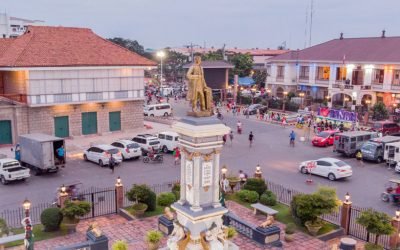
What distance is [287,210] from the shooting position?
19438mm

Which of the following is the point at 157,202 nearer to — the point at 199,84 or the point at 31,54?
the point at 199,84

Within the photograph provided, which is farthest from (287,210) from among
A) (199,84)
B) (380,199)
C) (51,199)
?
(51,199)

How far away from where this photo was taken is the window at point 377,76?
4962 cm

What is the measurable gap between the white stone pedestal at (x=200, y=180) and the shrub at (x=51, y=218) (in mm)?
6446

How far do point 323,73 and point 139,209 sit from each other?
144 ft

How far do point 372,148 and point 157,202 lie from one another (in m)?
16.6

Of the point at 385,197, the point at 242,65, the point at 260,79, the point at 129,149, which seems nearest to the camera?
the point at 385,197

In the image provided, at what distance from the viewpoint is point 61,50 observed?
3541 cm

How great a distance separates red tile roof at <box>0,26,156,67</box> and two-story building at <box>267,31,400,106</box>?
87.2 feet

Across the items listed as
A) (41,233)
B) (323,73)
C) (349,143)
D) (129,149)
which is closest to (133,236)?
(41,233)

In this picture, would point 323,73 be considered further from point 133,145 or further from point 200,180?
point 200,180

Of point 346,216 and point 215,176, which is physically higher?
point 215,176

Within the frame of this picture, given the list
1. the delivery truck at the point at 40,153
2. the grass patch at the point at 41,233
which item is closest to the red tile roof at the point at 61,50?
the delivery truck at the point at 40,153

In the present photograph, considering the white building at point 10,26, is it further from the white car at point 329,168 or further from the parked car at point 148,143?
the white car at point 329,168
